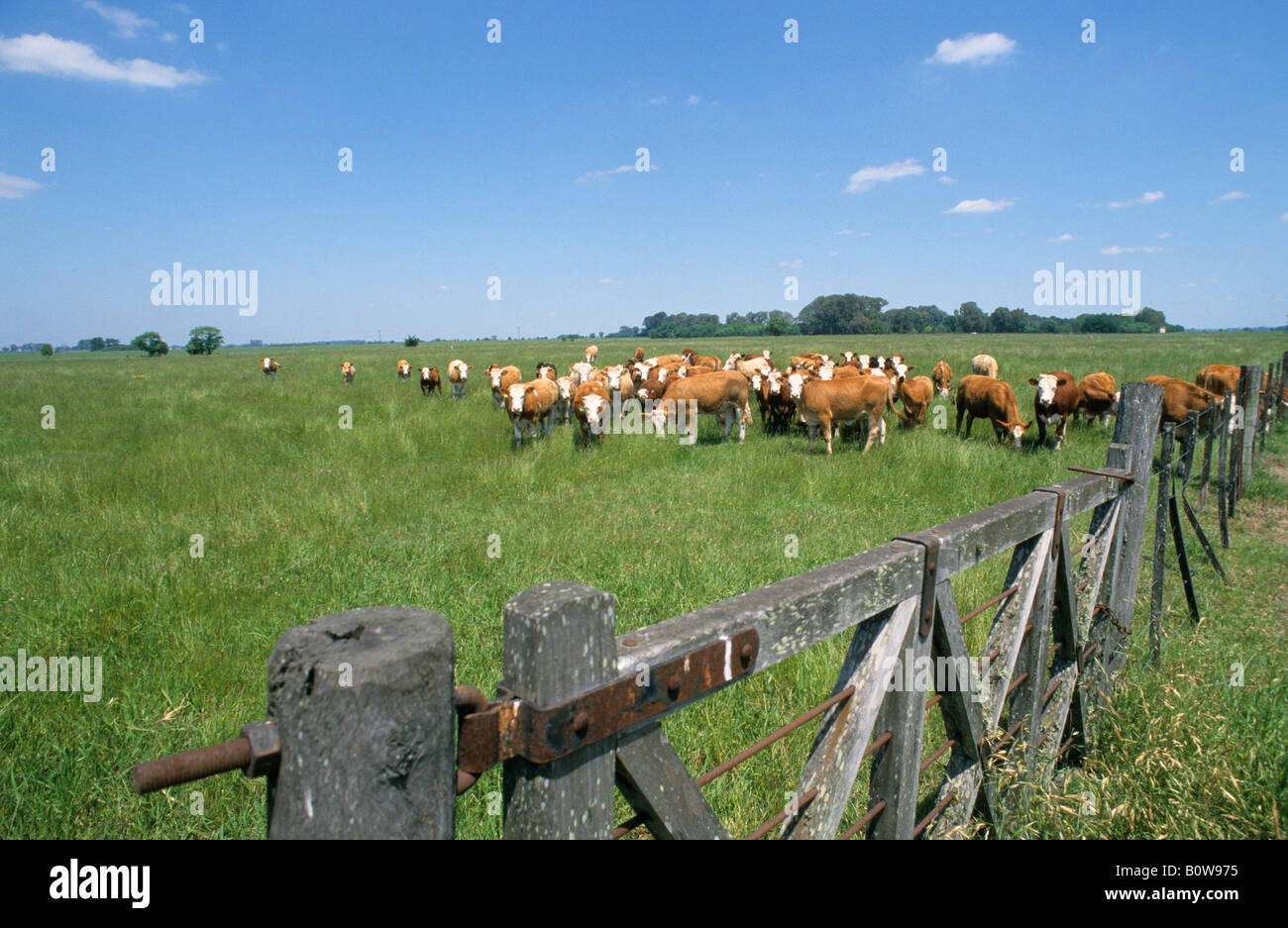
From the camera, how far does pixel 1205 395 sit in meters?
11.7

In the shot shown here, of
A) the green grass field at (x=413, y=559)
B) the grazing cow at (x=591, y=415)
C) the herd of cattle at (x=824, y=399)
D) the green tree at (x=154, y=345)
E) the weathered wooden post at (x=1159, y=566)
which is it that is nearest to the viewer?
the green grass field at (x=413, y=559)

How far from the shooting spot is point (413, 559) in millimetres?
6535

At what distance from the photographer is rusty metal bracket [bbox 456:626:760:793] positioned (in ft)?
3.46

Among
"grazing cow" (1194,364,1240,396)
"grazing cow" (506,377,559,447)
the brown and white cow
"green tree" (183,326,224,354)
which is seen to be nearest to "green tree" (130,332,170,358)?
"green tree" (183,326,224,354)

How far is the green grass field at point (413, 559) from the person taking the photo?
125 inches

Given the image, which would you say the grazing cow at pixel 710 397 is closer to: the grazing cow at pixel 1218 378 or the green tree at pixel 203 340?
the grazing cow at pixel 1218 378

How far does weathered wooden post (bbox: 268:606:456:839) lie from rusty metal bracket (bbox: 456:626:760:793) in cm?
8

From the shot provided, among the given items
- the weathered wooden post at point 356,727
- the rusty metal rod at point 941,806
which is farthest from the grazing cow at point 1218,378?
the weathered wooden post at point 356,727

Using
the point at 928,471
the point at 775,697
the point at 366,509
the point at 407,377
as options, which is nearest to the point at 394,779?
the point at 775,697

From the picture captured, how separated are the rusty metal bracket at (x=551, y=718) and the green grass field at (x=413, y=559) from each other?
2.08 metres

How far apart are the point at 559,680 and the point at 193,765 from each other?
1.63 feet

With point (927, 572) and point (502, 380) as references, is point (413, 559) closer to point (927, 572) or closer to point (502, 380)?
point (927, 572)

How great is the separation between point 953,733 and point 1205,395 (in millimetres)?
12520

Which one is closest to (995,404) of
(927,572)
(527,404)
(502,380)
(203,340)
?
(527,404)
